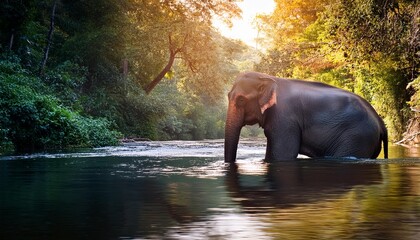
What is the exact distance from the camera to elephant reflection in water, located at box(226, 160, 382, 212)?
617cm

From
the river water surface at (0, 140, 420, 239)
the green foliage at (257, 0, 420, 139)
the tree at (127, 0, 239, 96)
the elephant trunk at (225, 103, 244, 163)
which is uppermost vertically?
the tree at (127, 0, 239, 96)

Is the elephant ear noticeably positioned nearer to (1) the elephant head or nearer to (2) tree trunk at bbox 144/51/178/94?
(1) the elephant head

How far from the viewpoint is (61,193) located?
7.09 metres

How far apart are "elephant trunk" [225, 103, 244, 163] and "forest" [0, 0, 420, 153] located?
25.0ft

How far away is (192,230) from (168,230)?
141mm

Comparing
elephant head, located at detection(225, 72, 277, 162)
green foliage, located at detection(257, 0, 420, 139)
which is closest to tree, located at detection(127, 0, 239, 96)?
green foliage, located at detection(257, 0, 420, 139)

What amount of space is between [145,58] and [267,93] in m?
33.1

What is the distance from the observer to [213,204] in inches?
232

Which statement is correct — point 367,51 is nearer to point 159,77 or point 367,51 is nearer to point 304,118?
point 304,118

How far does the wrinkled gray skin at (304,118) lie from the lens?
528 inches

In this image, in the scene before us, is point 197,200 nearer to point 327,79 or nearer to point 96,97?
point 96,97

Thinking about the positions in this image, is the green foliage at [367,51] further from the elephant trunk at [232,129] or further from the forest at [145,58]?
the elephant trunk at [232,129]

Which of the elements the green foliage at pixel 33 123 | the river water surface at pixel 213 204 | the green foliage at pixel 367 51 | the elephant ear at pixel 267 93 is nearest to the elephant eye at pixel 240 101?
the elephant ear at pixel 267 93

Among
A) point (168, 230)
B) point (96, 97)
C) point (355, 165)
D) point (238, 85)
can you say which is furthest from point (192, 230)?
point (96, 97)
